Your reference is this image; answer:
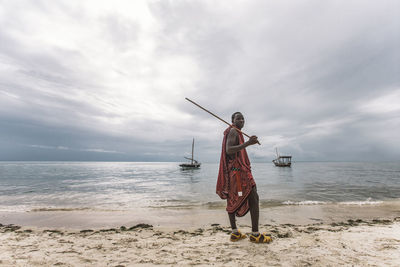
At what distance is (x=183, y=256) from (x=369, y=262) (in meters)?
2.81

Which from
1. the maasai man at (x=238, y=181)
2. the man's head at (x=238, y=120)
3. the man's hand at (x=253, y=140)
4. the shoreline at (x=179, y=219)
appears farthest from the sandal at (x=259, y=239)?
the shoreline at (x=179, y=219)

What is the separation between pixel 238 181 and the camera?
3.65m

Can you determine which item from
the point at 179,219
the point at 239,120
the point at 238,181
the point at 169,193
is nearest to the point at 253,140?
the point at 239,120

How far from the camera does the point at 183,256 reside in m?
3.23

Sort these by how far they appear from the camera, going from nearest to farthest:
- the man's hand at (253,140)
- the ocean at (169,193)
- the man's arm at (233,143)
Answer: the man's hand at (253,140)
the man's arm at (233,143)
the ocean at (169,193)

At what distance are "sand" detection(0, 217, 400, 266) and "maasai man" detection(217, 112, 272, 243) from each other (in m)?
0.45

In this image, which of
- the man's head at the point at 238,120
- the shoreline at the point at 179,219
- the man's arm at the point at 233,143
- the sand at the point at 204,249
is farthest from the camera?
the shoreline at the point at 179,219

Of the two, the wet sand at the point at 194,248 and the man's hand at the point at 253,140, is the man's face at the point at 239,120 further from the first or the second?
the wet sand at the point at 194,248

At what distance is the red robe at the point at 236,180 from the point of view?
11.8ft

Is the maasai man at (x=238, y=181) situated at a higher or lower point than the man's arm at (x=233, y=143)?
lower

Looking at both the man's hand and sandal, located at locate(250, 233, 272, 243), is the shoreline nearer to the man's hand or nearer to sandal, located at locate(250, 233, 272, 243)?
sandal, located at locate(250, 233, 272, 243)

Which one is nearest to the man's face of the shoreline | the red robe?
the red robe

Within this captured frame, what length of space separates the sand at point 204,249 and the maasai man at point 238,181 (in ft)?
1.47

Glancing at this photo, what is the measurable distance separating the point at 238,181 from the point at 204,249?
1.36m
